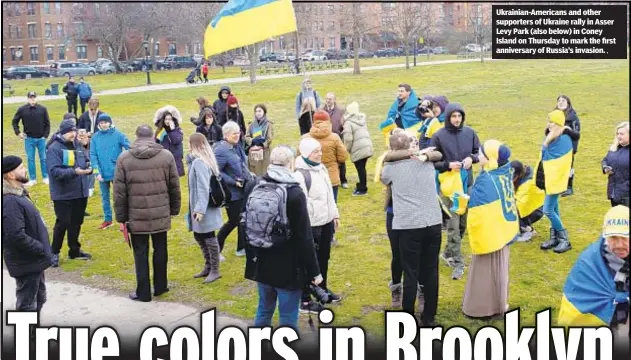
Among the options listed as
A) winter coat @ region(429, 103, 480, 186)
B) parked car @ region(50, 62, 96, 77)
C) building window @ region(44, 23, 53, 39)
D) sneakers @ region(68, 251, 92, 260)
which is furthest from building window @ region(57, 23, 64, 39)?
winter coat @ region(429, 103, 480, 186)

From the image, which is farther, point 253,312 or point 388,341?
point 253,312

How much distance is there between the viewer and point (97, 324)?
6816mm

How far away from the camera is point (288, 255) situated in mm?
5527

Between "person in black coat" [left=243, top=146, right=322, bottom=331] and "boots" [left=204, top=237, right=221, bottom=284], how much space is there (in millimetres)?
2296

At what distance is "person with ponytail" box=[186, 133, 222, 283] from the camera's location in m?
7.59

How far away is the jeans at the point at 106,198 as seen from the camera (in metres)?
10.3

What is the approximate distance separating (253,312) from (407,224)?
6.11 ft

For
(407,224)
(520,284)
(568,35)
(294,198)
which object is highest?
(568,35)

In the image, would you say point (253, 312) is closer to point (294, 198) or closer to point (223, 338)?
point (223, 338)

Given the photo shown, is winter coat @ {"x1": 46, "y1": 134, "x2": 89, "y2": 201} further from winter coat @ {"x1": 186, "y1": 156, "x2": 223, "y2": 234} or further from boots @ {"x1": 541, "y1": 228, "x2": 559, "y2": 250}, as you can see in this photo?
boots @ {"x1": 541, "y1": 228, "x2": 559, "y2": 250}

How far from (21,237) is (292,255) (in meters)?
2.35

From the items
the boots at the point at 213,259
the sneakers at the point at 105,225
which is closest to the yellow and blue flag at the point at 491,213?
the boots at the point at 213,259

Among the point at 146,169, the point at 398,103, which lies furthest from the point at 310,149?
the point at 398,103

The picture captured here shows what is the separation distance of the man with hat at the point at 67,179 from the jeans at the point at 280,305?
3688 mm
